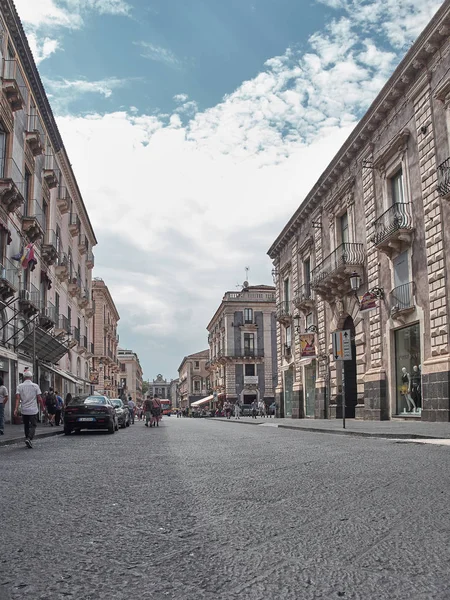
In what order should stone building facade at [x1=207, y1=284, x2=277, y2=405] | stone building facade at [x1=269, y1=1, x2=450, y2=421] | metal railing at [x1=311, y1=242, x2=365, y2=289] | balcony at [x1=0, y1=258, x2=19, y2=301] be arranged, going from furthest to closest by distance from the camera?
stone building facade at [x1=207, y1=284, x2=277, y2=405]
metal railing at [x1=311, y1=242, x2=365, y2=289]
balcony at [x1=0, y1=258, x2=19, y2=301]
stone building facade at [x1=269, y1=1, x2=450, y2=421]

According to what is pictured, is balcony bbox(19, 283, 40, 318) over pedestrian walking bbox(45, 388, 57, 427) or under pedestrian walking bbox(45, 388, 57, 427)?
over

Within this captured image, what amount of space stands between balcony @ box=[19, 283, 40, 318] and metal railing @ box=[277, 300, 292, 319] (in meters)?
16.2

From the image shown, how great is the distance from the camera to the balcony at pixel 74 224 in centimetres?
3962

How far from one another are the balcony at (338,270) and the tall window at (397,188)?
10.6ft

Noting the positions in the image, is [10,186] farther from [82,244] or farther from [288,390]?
[288,390]

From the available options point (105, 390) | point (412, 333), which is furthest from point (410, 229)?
point (105, 390)

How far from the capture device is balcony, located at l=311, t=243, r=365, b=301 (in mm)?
24938

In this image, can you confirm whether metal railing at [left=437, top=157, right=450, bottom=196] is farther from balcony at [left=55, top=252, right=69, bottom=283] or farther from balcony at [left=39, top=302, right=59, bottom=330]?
balcony at [left=55, top=252, right=69, bottom=283]

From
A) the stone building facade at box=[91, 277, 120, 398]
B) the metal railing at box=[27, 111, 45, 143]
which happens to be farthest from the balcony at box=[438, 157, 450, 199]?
the stone building facade at box=[91, 277, 120, 398]

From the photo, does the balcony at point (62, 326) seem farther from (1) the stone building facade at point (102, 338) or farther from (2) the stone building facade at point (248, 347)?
(2) the stone building facade at point (248, 347)

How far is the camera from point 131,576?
2.91m

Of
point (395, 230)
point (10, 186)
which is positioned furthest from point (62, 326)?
point (395, 230)

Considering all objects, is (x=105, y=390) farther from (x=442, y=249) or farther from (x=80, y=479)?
(x=80, y=479)

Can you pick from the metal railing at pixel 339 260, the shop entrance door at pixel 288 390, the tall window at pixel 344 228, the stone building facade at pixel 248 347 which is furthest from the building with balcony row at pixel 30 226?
the stone building facade at pixel 248 347
